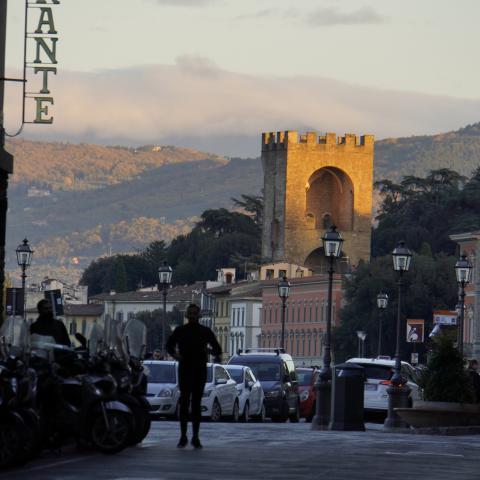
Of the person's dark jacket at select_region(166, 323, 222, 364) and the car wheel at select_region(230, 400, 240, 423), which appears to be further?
the car wheel at select_region(230, 400, 240, 423)

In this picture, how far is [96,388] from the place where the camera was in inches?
887

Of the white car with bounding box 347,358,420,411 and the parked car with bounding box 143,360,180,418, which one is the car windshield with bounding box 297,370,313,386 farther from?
the parked car with bounding box 143,360,180,418

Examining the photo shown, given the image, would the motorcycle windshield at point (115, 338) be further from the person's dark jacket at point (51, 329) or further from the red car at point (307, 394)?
the red car at point (307, 394)

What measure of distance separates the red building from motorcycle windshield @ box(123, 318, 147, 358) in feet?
442

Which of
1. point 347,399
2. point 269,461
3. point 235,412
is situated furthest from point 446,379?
point 269,461

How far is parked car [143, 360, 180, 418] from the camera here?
137 feet

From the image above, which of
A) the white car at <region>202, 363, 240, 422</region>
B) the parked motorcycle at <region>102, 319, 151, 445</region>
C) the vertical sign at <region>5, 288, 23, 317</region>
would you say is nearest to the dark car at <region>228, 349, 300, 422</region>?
the white car at <region>202, 363, 240, 422</region>

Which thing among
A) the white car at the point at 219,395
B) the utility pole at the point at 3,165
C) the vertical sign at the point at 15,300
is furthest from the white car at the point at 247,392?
the utility pole at the point at 3,165

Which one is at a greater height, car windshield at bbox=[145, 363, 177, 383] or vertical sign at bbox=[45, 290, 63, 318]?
vertical sign at bbox=[45, 290, 63, 318]

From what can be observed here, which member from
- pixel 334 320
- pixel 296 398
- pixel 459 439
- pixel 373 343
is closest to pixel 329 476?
pixel 459 439

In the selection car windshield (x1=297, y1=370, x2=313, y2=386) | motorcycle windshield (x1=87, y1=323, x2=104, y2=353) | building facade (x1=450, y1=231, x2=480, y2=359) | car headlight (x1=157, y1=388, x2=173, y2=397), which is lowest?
Result: car headlight (x1=157, y1=388, x2=173, y2=397)

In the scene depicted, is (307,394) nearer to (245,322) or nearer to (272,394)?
(272,394)

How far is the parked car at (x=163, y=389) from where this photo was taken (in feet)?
137

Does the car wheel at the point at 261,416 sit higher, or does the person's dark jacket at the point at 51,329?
the person's dark jacket at the point at 51,329
